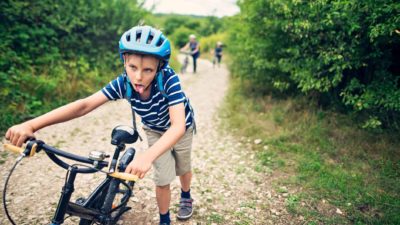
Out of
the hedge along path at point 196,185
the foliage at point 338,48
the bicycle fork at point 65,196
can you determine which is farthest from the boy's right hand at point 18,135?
the foliage at point 338,48

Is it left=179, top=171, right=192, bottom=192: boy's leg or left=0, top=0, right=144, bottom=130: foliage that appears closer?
left=179, top=171, right=192, bottom=192: boy's leg

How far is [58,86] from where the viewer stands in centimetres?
726

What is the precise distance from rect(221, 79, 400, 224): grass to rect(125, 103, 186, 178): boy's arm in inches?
95.5

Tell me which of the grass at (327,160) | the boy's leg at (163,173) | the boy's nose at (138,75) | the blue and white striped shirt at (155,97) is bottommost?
the grass at (327,160)

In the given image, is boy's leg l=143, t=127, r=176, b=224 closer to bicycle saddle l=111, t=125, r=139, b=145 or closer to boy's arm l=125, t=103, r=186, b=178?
bicycle saddle l=111, t=125, r=139, b=145

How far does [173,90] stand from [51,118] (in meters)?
1.00

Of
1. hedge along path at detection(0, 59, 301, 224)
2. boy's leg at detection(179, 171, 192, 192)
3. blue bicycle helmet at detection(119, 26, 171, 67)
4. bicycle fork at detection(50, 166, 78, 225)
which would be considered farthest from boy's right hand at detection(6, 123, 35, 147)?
boy's leg at detection(179, 171, 192, 192)

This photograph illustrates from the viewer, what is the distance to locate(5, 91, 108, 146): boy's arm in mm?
1933

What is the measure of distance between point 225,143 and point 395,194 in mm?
3130

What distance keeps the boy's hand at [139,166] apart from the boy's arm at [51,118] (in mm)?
844

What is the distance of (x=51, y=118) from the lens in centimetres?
213

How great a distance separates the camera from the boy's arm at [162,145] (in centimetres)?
172

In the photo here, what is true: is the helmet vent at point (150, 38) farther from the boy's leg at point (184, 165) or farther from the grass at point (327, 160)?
the grass at point (327, 160)

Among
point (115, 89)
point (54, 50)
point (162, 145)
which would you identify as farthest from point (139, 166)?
point (54, 50)
